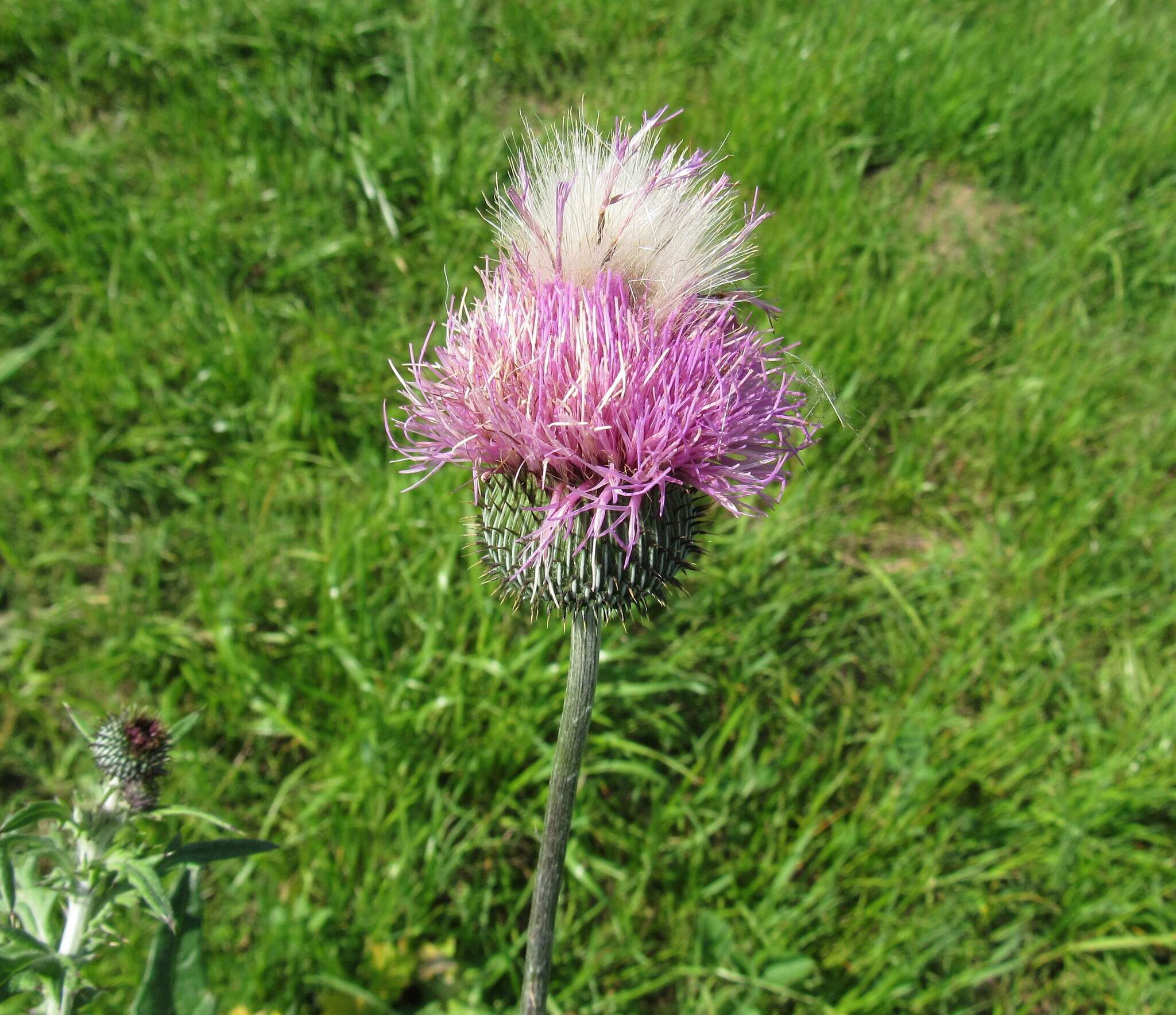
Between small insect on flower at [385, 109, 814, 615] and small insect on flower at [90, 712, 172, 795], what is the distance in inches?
29.6

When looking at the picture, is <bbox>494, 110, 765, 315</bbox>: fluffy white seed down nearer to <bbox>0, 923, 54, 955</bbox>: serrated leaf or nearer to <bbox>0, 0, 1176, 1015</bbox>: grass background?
<bbox>0, 0, 1176, 1015</bbox>: grass background

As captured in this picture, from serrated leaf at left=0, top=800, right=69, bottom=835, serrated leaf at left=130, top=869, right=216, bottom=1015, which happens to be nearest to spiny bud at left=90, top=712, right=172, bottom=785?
serrated leaf at left=0, top=800, right=69, bottom=835

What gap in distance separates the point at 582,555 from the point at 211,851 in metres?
0.88

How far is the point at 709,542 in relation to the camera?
2.86 metres

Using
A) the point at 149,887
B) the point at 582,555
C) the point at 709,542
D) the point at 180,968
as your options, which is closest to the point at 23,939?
the point at 149,887

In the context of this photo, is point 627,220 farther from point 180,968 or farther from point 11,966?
point 180,968

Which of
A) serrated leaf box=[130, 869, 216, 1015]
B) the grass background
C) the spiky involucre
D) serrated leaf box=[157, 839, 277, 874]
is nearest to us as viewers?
the spiky involucre

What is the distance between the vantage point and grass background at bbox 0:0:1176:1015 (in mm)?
2781

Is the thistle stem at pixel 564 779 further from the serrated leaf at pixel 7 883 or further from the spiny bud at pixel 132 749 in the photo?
the serrated leaf at pixel 7 883

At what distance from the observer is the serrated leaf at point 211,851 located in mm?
1700

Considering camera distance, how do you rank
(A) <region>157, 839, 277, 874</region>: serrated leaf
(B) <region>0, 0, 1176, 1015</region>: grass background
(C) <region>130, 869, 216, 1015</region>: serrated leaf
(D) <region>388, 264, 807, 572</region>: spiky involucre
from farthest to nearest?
(B) <region>0, 0, 1176, 1015</region>: grass background, (C) <region>130, 869, 216, 1015</region>: serrated leaf, (A) <region>157, 839, 277, 874</region>: serrated leaf, (D) <region>388, 264, 807, 572</region>: spiky involucre

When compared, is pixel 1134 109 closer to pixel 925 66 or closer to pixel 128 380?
pixel 925 66

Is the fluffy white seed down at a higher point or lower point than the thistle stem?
higher

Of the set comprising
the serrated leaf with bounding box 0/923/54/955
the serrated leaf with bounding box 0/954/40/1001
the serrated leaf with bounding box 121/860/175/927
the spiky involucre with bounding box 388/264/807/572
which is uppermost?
the spiky involucre with bounding box 388/264/807/572
